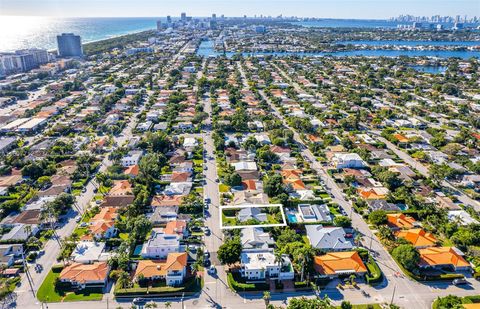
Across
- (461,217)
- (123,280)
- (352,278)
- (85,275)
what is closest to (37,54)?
(85,275)

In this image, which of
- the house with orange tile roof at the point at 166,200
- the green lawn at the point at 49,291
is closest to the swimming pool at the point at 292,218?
the house with orange tile roof at the point at 166,200

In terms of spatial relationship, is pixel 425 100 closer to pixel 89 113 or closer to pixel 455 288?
pixel 455 288

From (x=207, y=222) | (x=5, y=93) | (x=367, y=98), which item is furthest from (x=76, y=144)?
(x=367, y=98)

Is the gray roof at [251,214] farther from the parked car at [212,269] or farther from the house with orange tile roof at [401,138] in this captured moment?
the house with orange tile roof at [401,138]

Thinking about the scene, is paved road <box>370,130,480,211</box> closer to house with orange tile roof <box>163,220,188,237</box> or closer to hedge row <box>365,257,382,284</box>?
hedge row <box>365,257,382,284</box>

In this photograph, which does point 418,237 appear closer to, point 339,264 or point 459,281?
point 459,281

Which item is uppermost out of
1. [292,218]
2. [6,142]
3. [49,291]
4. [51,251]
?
[6,142]
